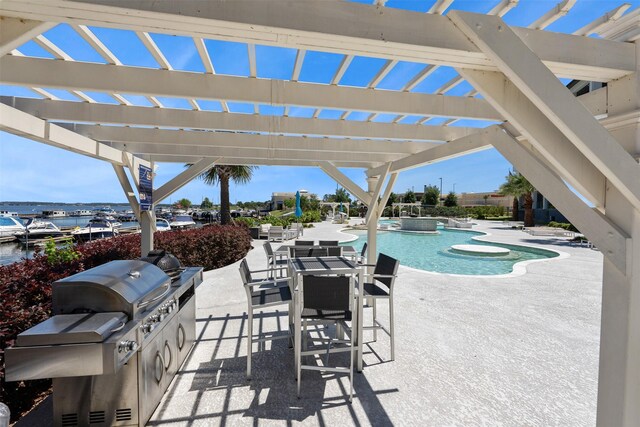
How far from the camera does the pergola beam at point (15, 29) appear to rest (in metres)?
1.21

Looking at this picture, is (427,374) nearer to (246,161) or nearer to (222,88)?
(222,88)

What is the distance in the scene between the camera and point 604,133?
1.37 meters

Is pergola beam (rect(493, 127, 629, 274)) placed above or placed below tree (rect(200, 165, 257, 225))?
below

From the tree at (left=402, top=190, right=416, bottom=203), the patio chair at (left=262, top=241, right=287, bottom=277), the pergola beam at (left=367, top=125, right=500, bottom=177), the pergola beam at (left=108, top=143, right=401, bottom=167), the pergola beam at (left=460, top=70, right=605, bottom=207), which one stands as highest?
the tree at (left=402, top=190, right=416, bottom=203)

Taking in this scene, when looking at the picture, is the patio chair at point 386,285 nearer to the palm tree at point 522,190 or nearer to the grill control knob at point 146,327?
the grill control knob at point 146,327

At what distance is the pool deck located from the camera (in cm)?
231

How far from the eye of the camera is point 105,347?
158 centimetres

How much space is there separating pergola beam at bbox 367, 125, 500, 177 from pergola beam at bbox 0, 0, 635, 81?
0.65m

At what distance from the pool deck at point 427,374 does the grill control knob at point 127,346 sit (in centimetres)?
88

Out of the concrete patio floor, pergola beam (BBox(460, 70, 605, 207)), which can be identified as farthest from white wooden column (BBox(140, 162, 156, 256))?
pergola beam (BBox(460, 70, 605, 207))

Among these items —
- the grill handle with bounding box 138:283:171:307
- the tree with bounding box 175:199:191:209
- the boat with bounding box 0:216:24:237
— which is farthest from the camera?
the tree with bounding box 175:199:191:209

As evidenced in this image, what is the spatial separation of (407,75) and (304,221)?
19644 mm

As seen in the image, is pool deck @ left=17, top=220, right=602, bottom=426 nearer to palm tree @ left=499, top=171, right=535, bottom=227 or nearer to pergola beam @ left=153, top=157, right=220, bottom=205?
pergola beam @ left=153, top=157, right=220, bottom=205

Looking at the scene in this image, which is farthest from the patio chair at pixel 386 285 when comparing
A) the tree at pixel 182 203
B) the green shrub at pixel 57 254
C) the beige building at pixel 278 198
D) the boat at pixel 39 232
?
the tree at pixel 182 203
